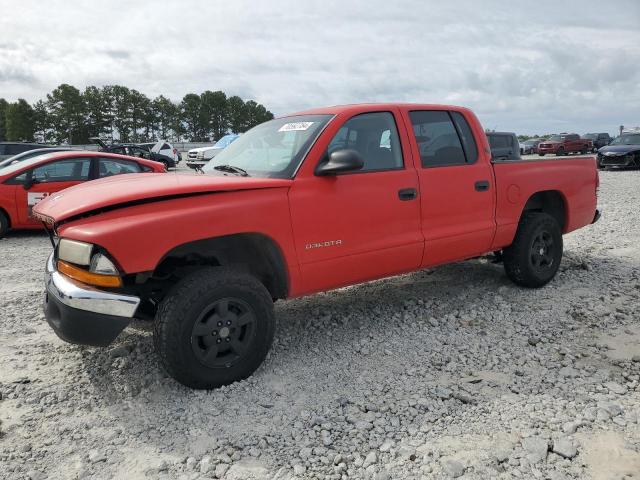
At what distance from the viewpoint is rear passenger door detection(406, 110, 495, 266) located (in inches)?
163

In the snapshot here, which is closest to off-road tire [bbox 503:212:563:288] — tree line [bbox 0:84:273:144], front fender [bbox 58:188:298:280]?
front fender [bbox 58:188:298:280]

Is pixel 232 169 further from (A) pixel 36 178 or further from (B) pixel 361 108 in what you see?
(A) pixel 36 178

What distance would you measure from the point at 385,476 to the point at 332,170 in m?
1.91

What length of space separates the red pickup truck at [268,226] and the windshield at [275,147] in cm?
2

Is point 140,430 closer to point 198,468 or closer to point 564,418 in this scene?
point 198,468

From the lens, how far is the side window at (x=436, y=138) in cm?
425

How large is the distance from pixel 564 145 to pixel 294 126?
109 feet

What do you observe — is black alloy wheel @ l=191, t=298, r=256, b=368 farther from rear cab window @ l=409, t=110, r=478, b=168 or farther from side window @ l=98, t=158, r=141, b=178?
side window @ l=98, t=158, r=141, b=178

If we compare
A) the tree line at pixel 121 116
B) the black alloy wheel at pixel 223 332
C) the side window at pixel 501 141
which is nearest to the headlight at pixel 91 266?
the black alloy wheel at pixel 223 332

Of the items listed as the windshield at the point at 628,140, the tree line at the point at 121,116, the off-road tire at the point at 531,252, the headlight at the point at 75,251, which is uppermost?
the tree line at the point at 121,116

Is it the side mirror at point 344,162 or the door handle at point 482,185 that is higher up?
the side mirror at point 344,162

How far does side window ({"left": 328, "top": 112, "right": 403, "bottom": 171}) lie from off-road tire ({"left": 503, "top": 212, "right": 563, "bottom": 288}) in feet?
5.51

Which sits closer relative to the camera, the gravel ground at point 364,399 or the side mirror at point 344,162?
the gravel ground at point 364,399

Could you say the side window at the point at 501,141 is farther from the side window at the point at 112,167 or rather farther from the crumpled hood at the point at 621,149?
the crumpled hood at the point at 621,149
